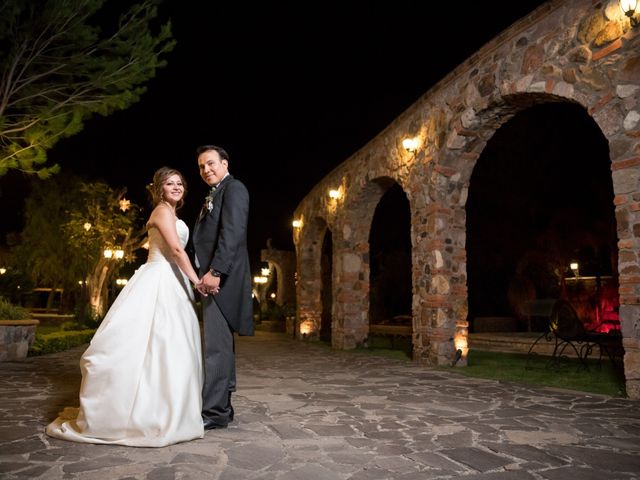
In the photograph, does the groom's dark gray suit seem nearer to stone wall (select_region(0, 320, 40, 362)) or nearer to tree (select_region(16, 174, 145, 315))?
stone wall (select_region(0, 320, 40, 362))

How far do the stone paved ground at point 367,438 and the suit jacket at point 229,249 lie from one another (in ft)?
2.55

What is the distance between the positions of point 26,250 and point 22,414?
18.6 m

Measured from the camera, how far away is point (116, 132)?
1616 centimetres

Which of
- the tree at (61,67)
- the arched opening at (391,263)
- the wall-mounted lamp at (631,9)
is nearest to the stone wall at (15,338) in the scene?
the tree at (61,67)

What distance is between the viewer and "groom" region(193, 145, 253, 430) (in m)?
3.08

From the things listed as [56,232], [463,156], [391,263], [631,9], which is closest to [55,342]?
[463,156]

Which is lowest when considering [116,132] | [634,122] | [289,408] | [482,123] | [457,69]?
[289,408]

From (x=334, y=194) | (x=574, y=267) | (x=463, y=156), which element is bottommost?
(x=574, y=267)

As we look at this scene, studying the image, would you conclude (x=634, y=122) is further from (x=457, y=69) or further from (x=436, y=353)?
(x=436, y=353)

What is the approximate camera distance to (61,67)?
819 cm

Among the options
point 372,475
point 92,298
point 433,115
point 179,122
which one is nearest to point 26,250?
point 92,298

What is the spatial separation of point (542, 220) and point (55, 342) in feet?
50.9

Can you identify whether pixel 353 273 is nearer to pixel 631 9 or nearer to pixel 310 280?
pixel 310 280

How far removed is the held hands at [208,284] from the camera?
3.04 meters
